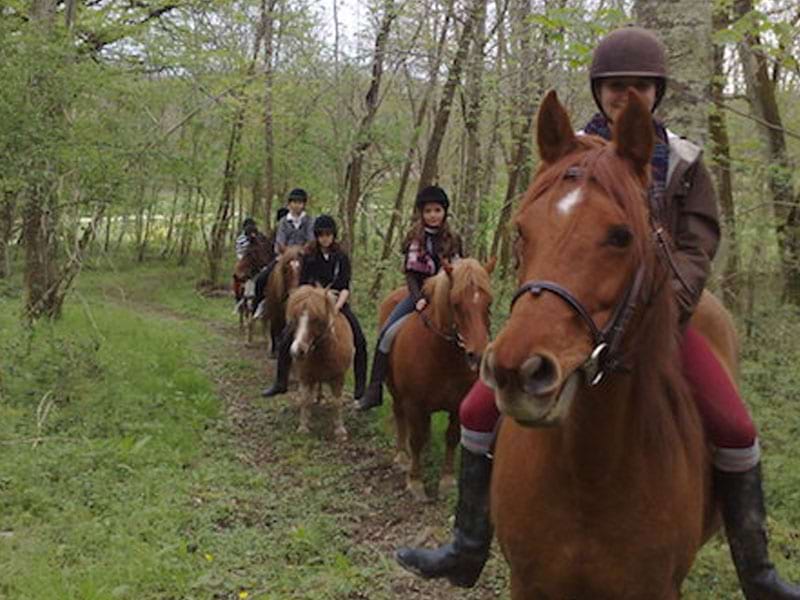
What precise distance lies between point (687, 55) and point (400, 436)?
4218 millimetres

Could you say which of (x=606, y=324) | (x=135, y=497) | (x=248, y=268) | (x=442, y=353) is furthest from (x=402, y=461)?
(x=248, y=268)

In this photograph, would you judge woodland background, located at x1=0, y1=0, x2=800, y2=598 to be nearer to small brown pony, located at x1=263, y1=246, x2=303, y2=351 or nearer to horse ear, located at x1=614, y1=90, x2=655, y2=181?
small brown pony, located at x1=263, y1=246, x2=303, y2=351

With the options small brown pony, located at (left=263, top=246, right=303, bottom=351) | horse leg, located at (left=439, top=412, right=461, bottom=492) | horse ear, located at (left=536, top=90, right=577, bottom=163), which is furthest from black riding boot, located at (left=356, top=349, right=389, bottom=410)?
horse ear, located at (left=536, top=90, right=577, bottom=163)

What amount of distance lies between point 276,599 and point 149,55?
12634 mm

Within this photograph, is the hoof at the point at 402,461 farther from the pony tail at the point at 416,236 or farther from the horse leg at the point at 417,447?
the pony tail at the point at 416,236

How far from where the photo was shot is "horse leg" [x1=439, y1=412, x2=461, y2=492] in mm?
6738

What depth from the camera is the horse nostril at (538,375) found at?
6.08 feet

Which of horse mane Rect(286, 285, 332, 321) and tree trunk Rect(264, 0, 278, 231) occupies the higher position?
tree trunk Rect(264, 0, 278, 231)

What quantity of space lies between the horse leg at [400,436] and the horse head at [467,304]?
1.45 m

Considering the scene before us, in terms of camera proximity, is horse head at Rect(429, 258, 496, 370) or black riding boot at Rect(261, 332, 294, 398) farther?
black riding boot at Rect(261, 332, 294, 398)

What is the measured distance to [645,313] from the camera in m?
2.22

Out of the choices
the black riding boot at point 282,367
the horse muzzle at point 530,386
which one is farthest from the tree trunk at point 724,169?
the horse muzzle at point 530,386

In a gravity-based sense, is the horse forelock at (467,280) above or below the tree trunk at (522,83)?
below

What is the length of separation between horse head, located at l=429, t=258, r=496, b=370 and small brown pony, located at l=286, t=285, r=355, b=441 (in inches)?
92.8
